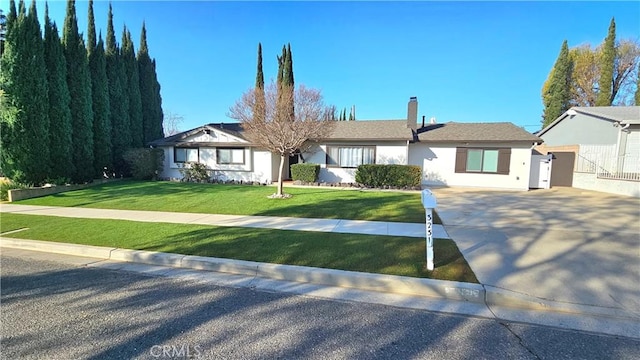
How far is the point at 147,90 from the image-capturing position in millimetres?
21250

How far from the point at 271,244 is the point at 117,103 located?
715 inches

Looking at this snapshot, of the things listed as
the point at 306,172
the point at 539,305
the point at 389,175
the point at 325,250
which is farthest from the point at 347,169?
the point at 539,305

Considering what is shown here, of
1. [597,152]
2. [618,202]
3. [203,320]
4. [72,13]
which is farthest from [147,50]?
[597,152]

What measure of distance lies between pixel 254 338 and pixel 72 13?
20104 millimetres

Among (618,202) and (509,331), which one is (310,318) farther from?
(618,202)

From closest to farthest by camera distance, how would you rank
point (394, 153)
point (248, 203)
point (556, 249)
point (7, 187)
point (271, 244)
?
point (556, 249), point (271, 244), point (248, 203), point (7, 187), point (394, 153)

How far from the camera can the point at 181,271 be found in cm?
464

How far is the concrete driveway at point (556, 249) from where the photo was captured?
387 cm

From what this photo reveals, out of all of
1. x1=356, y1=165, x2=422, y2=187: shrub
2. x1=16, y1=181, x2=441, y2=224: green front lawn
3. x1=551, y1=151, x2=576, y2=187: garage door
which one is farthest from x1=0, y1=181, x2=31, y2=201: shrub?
x1=551, y1=151, x2=576, y2=187: garage door

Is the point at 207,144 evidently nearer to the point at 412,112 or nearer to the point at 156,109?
the point at 156,109

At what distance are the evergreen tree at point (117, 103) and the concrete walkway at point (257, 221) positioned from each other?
8630 mm

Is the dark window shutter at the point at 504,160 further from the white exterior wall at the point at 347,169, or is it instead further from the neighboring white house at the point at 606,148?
the white exterior wall at the point at 347,169

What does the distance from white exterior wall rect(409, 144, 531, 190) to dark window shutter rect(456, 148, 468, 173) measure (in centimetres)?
21

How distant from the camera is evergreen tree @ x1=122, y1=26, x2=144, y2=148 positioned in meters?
19.2
